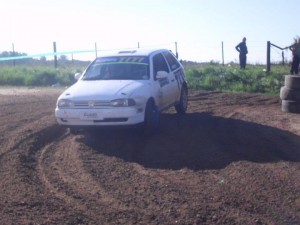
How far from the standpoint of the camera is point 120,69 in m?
13.6

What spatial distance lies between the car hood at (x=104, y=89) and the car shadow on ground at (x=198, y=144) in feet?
2.54

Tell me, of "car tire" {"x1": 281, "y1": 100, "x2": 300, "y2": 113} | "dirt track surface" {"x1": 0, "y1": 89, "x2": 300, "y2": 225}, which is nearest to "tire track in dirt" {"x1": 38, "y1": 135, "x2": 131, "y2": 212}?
"dirt track surface" {"x1": 0, "y1": 89, "x2": 300, "y2": 225}

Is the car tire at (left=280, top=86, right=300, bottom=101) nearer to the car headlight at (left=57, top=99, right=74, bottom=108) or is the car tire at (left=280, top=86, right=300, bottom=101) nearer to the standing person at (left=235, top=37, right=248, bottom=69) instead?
the car headlight at (left=57, top=99, right=74, bottom=108)

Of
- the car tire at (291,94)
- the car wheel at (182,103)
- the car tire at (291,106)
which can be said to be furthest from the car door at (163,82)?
the car tire at (291,106)

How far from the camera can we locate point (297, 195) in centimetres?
813

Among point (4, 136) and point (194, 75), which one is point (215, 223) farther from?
point (194, 75)

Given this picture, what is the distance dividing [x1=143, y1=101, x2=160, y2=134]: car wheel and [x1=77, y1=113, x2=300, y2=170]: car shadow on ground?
131 mm

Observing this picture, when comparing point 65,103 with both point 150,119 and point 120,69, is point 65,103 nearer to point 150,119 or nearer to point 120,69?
point 150,119

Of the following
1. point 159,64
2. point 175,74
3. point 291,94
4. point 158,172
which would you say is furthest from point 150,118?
point 291,94

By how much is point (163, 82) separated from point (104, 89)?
1893 mm

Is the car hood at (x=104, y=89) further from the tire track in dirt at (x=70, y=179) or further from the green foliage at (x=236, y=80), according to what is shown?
the green foliage at (x=236, y=80)

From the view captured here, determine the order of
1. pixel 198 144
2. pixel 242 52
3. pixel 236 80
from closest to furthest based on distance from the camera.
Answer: pixel 198 144, pixel 236 80, pixel 242 52

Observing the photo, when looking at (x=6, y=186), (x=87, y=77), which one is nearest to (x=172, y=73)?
(x=87, y=77)

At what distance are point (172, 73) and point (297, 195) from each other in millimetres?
7122
